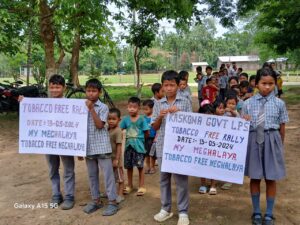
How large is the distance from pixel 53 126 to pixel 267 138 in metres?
2.36

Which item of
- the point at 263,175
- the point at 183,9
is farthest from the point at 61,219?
the point at 183,9

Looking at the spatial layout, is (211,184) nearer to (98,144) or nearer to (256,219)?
(256,219)

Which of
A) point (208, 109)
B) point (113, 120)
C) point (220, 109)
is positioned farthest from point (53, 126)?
point (220, 109)

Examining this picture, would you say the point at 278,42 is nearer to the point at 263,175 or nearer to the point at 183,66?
the point at 263,175

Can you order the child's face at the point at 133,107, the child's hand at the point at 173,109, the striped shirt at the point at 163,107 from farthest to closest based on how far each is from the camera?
the child's face at the point at 133,107
the striped shirt at the point at 163,107
the child's hand at the point at 173,109

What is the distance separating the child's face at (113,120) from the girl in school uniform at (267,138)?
1.54 metres

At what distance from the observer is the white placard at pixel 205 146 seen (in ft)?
11.5

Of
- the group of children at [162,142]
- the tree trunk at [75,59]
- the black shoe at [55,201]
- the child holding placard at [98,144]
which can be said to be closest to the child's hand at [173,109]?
the group of children at [162,142]

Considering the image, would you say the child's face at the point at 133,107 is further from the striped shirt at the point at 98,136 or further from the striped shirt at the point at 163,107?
the striped shirt at the point at 163,107

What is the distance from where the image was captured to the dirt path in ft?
12.5

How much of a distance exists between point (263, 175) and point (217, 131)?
→ 611mm

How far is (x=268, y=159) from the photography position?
3471mm

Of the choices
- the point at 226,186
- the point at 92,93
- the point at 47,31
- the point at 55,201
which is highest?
the point at 47,31

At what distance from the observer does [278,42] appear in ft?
45.7
